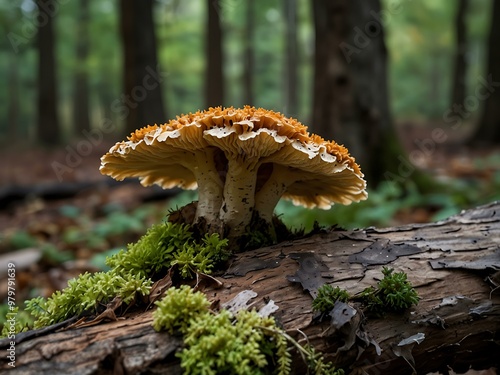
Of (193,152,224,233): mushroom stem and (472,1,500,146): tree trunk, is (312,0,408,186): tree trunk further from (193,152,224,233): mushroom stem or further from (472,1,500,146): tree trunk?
(472,1,500,146): tree trunk

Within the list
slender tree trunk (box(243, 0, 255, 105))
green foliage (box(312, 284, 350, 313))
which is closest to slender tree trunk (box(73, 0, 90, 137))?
slender tree trunk (box(243, 0, 255, 105))

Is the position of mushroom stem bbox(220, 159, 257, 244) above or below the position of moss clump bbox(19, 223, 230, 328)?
above

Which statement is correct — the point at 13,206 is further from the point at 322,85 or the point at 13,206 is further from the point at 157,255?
the point at 157,255

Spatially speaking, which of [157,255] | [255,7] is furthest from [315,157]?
[255,7]

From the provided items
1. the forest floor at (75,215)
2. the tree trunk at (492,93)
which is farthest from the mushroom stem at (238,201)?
the tree trunk at (492,93)

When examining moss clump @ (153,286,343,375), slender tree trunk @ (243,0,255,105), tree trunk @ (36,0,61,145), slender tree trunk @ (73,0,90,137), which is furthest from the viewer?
slender tree trunk @ (73,0,90,137)

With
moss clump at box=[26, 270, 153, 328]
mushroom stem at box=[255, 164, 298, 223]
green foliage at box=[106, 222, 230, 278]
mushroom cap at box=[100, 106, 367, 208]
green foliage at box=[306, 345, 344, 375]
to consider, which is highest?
mushroom cap at box=[100, 106, 367, 208]
